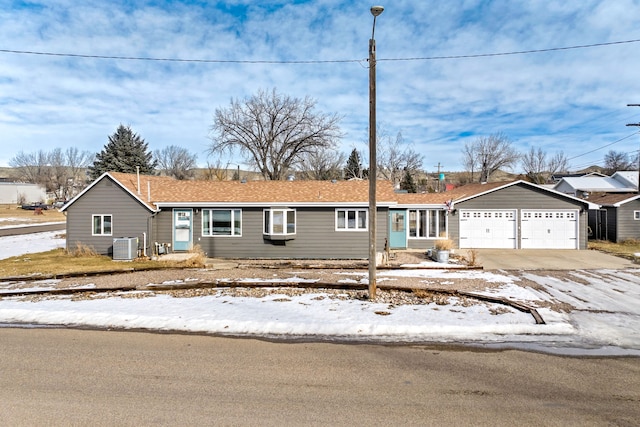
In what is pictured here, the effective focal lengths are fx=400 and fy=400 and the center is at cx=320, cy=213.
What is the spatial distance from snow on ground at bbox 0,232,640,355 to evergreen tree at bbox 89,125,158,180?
118 feet

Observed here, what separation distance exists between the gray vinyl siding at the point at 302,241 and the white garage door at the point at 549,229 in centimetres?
948

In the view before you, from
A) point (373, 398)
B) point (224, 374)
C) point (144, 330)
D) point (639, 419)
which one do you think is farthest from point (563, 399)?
point (144, 330)

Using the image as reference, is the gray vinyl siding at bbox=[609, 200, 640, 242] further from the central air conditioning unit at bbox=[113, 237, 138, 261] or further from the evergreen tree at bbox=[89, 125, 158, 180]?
the evergreen tree at bbox=[89, 125, 158, 180]

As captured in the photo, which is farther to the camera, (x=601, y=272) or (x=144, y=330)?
(x=601, y=272)

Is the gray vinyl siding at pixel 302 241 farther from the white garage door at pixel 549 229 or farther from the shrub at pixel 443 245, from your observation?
the white garage door at pixel 549 229

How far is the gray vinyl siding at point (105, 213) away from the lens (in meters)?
20.1

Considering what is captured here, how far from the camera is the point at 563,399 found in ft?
16.1

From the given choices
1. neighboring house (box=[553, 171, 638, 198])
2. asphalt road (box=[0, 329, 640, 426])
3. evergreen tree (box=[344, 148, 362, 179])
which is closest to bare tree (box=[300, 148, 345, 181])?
evergreen tree (box=[344, 148, 362, 179])

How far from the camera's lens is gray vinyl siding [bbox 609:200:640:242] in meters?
25.8

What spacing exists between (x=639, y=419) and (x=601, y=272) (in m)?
13.2

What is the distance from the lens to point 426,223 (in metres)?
23.6

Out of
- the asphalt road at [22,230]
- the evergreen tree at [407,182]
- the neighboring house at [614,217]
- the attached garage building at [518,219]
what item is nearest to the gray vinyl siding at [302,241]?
the attached garage building at [518,219]

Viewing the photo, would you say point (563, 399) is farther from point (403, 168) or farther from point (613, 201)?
point (403, 168)

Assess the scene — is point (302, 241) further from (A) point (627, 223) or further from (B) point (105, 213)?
(A) point (627, 223)
